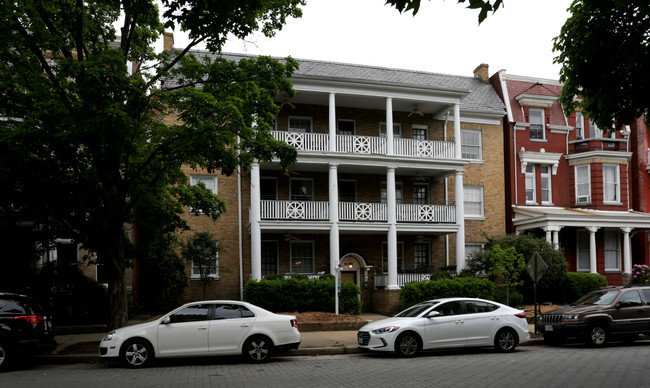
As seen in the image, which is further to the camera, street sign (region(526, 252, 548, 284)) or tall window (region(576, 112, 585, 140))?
tall window (region(576, 112, 585, 140))

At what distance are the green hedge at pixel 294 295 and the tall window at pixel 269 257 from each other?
3.84 metres

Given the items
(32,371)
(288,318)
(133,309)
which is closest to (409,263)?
(133,309)

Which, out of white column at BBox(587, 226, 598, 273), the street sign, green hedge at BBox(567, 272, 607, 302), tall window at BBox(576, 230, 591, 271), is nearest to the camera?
the street sign

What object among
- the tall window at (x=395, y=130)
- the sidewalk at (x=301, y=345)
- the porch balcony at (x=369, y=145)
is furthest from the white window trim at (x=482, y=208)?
the sidewalk at (x=301, y=345)

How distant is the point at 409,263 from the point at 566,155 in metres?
10.7

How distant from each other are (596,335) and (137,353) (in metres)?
11.8

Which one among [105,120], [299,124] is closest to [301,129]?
[299,124]

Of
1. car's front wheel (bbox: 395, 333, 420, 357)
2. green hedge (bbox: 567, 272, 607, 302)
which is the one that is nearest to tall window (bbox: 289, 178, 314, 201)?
green hedge (bbox: 567, 272, 607, 302)

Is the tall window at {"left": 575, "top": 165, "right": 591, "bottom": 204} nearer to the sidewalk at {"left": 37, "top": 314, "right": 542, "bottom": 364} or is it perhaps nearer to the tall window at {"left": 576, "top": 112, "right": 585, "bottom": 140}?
the tall window at {"left": 576, "top": 112, "right": 585, "bottom": 140}

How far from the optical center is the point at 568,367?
1107 centimetres

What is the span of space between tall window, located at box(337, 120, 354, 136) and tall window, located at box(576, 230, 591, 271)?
13.3 m

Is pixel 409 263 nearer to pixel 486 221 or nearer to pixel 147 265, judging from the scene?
pixel 486 221

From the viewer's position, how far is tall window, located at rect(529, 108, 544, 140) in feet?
93.4

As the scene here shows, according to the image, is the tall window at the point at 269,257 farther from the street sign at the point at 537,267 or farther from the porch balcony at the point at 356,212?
the street sign at the point at 537,267
